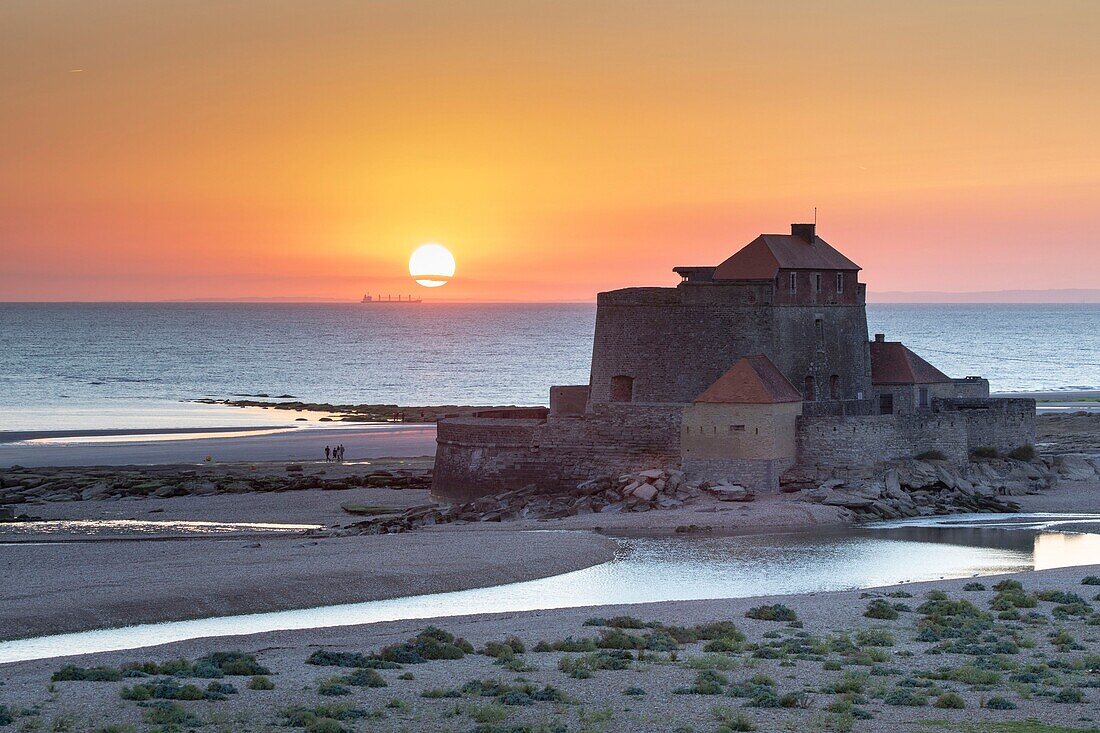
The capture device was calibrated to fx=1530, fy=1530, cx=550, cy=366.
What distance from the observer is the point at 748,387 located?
40.2 meters

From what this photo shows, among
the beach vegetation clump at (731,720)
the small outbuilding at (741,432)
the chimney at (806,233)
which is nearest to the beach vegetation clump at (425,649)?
the beach vegetation clump at (731,720)

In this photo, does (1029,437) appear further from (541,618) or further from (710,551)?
(541,618)

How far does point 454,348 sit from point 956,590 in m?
154

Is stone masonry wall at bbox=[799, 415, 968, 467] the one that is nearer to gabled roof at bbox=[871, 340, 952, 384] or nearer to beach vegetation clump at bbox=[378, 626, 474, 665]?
gabled roof at bbox=[871, 340, 952, 384]

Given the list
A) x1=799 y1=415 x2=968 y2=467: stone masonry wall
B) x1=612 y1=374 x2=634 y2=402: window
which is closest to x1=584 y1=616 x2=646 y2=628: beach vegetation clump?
x1=799 y1=415 x2=968 y2=467: stone masonry wall

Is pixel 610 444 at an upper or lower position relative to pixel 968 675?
upper

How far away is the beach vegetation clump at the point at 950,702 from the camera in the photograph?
17.5 m

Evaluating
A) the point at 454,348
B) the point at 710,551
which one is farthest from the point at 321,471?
the point at 454,348

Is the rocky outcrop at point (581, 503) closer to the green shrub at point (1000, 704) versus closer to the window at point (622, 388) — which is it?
the window at point (622, 388)

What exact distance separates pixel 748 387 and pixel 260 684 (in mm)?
23655

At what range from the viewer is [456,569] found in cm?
3022

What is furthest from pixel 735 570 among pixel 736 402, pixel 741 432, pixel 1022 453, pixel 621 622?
pixel 1022 453

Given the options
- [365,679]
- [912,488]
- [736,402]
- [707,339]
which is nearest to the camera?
[365,679]

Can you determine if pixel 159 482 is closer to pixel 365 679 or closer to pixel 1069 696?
pixel 365 679
